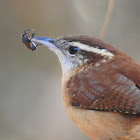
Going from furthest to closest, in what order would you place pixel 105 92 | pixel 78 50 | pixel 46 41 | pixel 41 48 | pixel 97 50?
pixel 41 48 < pixel 46 41 < pixel 78 50 < pixel 97 50 < pixel 105 92

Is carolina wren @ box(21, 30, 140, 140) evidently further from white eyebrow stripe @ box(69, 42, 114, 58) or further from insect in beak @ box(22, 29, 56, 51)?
A: insect in beak @ box(22, 29, 56, 51)

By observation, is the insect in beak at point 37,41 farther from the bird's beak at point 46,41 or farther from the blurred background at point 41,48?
the blurred background at point 41,48

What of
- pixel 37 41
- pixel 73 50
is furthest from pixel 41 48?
pixel 73 50

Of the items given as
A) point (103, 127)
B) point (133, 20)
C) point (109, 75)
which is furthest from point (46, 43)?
point (133, 20)

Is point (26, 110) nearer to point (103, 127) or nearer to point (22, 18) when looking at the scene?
point (22, 18)

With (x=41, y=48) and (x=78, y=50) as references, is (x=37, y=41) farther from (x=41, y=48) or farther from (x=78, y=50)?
(x=41, y=48)

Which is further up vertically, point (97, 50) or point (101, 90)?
point (97, 50)
